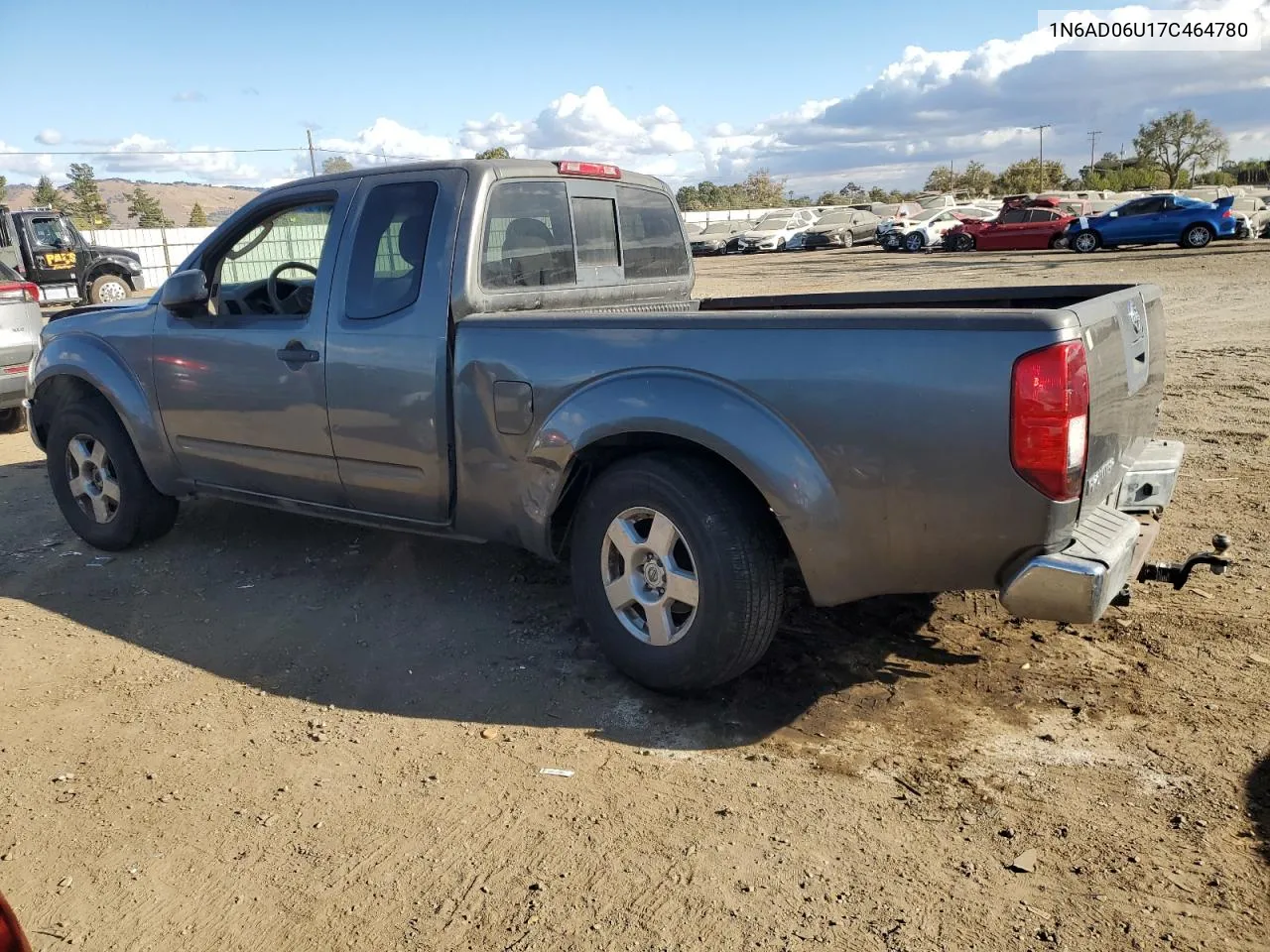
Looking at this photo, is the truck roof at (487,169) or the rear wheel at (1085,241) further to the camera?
the rear wheel at (1085,241)

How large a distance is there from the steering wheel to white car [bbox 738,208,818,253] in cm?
3829

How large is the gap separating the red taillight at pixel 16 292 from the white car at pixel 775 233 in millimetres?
35387

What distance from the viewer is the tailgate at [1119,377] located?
303cm

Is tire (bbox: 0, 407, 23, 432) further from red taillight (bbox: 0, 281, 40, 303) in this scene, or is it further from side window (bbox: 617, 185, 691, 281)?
side window (bbox: 617, 185, 691, 281)

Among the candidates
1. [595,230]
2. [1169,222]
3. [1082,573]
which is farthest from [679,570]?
[1169,222]

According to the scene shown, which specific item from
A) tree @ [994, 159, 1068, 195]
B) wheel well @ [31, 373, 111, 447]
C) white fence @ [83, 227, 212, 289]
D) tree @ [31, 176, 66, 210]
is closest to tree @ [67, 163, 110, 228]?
tree @ [31, 176, 66, 210]

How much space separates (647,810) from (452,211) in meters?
2.52

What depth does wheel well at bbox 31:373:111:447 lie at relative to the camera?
18.4 feet

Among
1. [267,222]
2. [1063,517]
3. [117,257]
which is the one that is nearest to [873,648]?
[1063,517]

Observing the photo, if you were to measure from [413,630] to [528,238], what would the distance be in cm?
Result: 181

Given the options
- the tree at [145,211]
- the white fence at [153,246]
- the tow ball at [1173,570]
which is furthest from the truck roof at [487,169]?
the tree at [145,211]

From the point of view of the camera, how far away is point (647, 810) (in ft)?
10.1

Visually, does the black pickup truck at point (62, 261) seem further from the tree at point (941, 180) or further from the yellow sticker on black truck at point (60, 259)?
the tree at point (941, 180)

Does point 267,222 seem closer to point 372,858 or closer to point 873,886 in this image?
point 372,858
